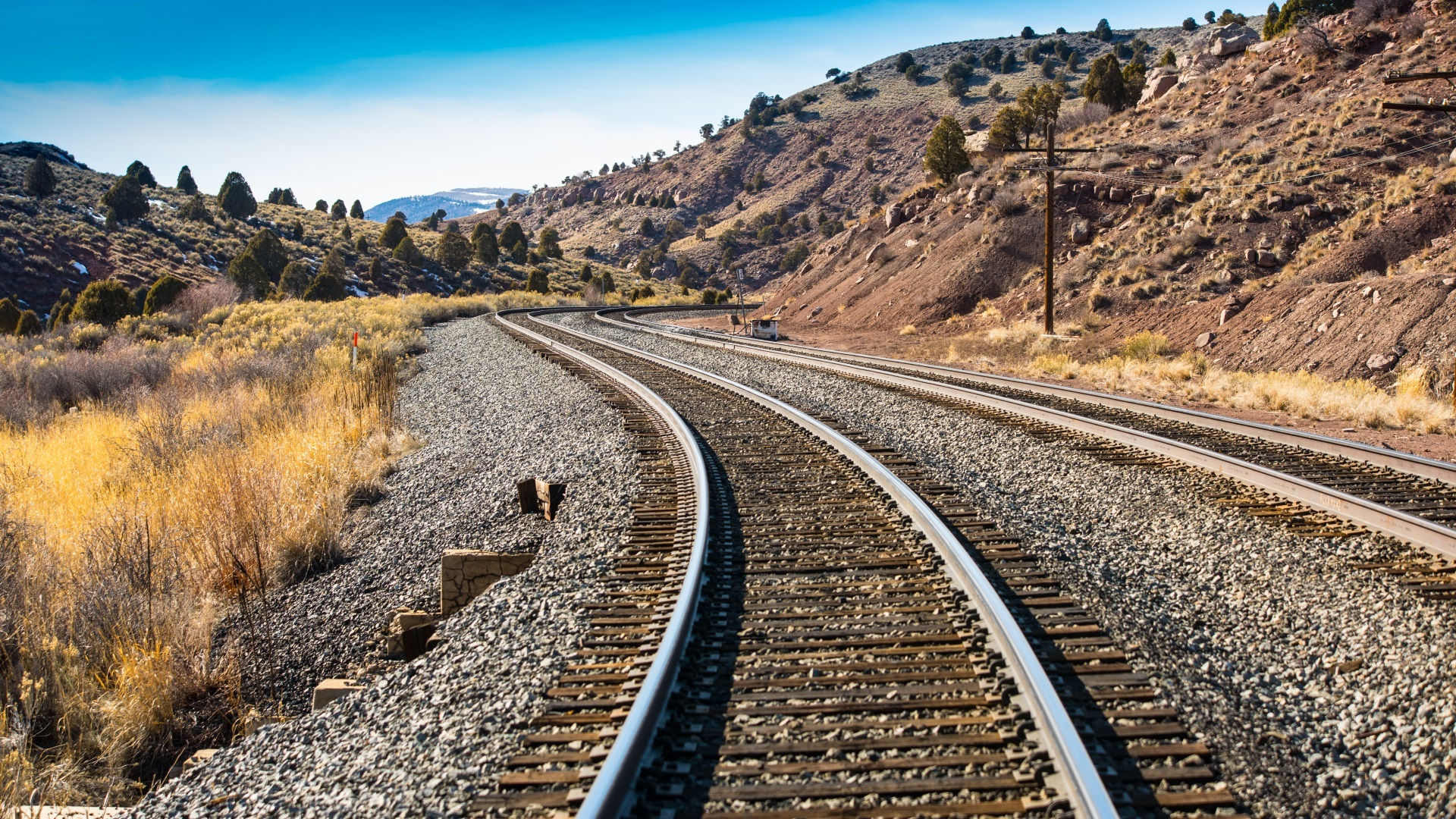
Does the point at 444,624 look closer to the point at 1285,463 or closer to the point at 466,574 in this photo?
the point at 466,574

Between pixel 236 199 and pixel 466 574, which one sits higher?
pixel 236 199

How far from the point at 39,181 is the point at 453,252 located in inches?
1112

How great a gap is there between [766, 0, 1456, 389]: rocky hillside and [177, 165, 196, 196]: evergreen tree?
68.6 meters

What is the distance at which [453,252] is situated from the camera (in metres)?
72.5

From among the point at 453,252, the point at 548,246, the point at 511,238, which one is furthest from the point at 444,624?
the point at 511,238

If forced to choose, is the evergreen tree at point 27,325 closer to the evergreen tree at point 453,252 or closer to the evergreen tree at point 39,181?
the evergreen tree at point 39,181

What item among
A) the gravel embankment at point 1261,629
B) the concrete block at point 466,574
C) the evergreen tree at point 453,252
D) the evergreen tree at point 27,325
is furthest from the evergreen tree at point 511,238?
the gravel embankment at point 1261,629

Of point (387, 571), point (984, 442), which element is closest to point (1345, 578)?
point (984, 442)

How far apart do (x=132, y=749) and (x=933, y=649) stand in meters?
5.26

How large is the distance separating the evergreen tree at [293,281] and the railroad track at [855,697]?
50.9 meters

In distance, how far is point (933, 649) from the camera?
464 centimetres

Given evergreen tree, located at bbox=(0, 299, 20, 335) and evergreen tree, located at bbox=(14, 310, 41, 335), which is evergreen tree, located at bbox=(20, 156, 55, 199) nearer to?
evergreen tree, located at bbox=(0, 299, 20, 335)

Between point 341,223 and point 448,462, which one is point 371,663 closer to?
point 448,462

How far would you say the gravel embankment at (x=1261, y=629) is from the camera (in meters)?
3.69
